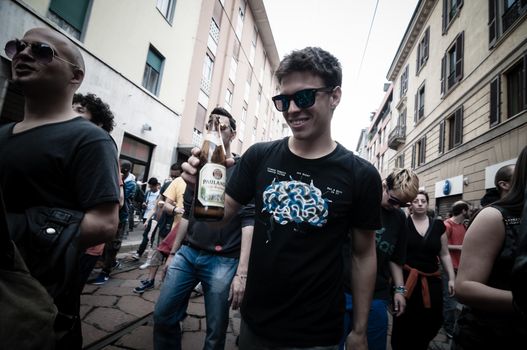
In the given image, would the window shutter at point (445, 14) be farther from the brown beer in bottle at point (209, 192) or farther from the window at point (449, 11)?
the brown beer in bottle at point (209, 192)

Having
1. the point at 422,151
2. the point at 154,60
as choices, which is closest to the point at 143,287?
the point at 154,60

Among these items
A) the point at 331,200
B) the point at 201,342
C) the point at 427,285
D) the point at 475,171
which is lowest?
the point at 201,342

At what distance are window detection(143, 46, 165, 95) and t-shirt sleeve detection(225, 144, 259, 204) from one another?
35.6 feet

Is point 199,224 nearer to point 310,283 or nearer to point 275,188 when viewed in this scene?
point 275,188

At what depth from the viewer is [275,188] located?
151 cm

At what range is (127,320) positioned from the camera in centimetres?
324

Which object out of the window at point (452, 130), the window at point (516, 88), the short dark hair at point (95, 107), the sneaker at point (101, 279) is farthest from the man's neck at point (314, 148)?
the window at point (452, 130)

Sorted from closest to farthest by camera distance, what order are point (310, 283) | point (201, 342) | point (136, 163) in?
point (310, 283)
point (201, 342)
point (136, 163)

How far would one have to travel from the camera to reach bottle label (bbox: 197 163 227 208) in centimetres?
140

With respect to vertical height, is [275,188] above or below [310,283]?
above

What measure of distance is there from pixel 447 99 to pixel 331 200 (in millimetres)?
14163

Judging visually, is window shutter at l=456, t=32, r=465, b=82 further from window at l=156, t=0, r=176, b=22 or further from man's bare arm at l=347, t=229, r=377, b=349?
man's bare arm at l=347, t=229, r=377, b=349

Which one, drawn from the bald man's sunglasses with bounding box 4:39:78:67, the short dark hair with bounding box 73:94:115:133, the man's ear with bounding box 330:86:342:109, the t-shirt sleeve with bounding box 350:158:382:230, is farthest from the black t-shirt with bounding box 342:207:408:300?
the short dark hair with bounding box 73:94:115:133

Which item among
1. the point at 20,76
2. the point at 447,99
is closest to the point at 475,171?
the point at 447,99
